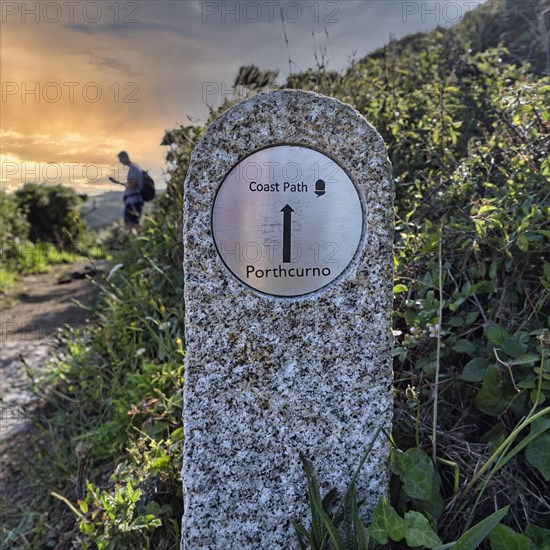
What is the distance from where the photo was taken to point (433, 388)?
2143 mm

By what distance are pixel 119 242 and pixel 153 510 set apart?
487cm

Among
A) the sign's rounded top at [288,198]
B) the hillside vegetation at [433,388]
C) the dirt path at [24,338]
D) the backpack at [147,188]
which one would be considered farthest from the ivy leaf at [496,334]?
the backpack at [147,188]

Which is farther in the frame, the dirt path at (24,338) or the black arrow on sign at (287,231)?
the dirt path at (24,338)

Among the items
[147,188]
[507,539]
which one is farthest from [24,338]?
[507,539]

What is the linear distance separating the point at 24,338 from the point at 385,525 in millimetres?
4946

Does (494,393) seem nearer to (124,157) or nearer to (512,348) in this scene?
(512,348)

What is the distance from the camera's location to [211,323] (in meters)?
1.64

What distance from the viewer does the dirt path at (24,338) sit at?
10.9ft

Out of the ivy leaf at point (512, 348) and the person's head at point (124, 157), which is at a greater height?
the person's head at point (124, 157)

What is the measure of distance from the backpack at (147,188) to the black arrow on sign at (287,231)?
435 cm

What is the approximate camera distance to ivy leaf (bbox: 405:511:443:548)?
150cm

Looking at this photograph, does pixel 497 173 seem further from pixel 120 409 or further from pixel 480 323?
pixel 120 409

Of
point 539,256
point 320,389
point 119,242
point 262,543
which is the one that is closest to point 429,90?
point 539,256

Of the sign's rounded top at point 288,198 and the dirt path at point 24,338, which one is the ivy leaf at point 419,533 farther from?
the dirt path at point 24,338
